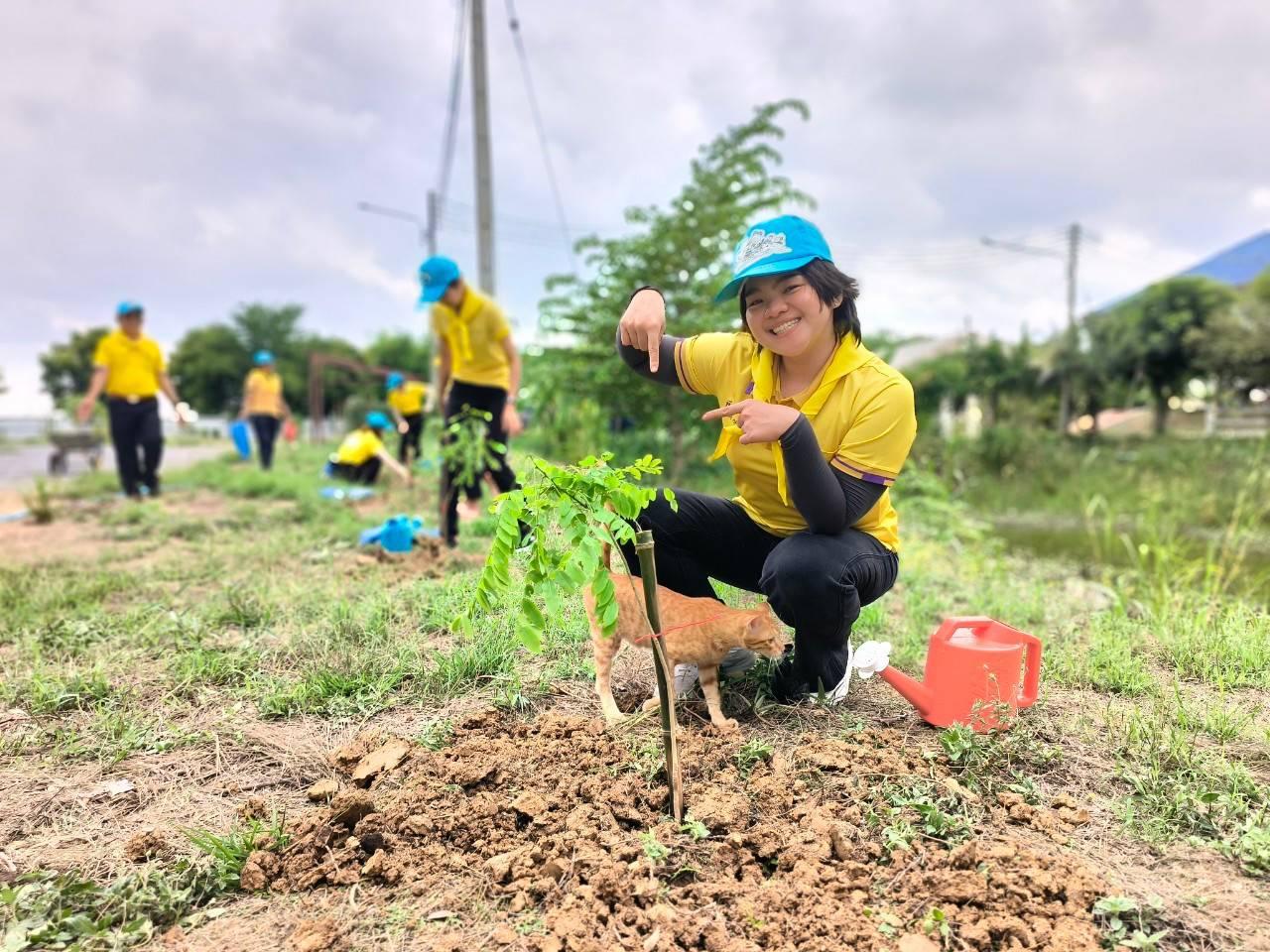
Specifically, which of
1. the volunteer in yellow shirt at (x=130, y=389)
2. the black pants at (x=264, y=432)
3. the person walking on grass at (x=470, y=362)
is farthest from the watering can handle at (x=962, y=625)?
the black pants at (x=264, y=432)

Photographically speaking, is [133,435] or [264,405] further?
[264,405]

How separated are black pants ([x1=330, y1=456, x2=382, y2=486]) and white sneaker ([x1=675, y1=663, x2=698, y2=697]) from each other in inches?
251

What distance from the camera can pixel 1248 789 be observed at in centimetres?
167

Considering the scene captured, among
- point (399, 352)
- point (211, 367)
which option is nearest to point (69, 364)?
point (211, 367)

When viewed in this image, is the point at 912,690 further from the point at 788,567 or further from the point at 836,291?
the point at 836,291

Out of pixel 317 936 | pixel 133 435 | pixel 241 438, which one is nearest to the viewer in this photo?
pixel 317 936

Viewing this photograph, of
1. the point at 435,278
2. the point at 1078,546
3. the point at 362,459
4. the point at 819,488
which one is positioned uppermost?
the point at 435,278

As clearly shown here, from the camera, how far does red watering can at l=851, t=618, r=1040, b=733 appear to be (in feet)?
6.25

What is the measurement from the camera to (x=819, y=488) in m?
1.72

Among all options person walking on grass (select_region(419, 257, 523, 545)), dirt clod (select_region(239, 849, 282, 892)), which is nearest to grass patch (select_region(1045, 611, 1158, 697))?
dirt clod (select_region(239, 849, 282, 892))

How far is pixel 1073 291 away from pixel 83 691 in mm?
30175

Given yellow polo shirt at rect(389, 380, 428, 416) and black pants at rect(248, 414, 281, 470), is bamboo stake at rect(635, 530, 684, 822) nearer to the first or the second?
yellow polo shirt at rect(389, 380, 428, 416)

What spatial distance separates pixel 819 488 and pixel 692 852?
0.82 meters

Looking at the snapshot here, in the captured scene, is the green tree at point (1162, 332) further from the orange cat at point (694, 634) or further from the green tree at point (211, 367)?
the green tree at point (211, 367)
